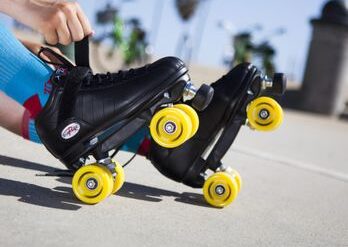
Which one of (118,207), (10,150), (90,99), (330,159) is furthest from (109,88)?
(330,159)

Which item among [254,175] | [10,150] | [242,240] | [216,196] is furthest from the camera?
[254,175]

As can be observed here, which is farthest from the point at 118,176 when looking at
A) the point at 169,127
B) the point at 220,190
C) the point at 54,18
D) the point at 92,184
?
the point at 54,18

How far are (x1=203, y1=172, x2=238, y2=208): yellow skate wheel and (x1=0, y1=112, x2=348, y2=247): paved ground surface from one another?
1.5 inches

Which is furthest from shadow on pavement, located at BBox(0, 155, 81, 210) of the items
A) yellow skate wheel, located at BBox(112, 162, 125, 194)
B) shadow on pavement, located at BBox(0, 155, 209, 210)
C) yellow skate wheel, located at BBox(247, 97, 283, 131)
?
yellow skate wheel, located at BBox(247, 97, 283, 131)

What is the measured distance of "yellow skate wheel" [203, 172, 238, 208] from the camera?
6.98 feet

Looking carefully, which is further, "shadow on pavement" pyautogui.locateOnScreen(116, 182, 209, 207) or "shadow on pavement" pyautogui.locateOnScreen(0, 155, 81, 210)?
"shadow on pavement" pyautogui.locateOnScreen(116, 182, 209, 207)

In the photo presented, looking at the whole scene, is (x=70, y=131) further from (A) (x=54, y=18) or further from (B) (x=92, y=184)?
(A) (x=54, y=18)

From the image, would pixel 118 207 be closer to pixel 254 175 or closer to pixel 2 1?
pixel 2 1

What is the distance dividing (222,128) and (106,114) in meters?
→ 0.48

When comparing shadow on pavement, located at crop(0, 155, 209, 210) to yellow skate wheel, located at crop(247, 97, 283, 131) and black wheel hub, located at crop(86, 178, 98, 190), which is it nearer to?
black wheel hub, located at crop(86, 178, 98, 190)

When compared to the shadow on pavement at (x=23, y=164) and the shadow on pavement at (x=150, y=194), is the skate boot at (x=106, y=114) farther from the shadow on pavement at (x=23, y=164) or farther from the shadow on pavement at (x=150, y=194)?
the shadow on pavement at (x=23, y=164)

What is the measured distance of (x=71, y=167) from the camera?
1.92 m

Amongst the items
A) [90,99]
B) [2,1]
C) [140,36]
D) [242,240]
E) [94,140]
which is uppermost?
[140,36]

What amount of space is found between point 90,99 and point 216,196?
57cm
